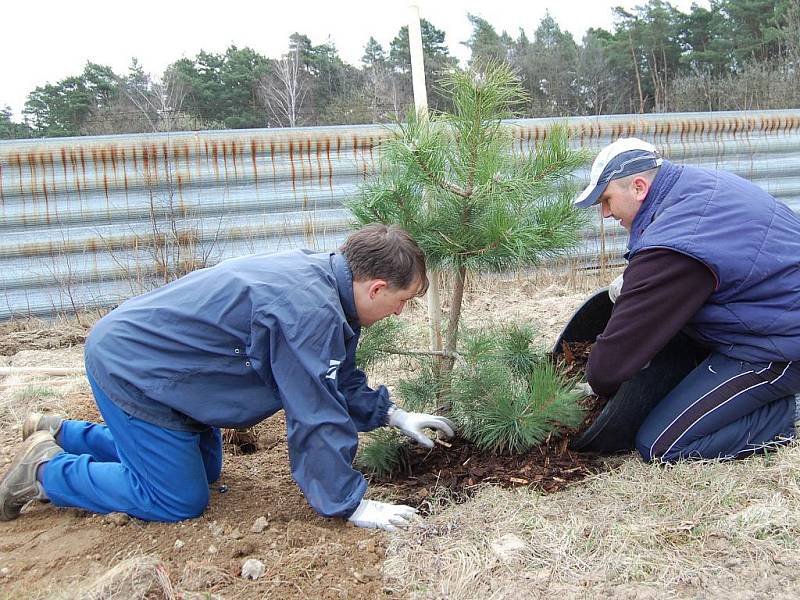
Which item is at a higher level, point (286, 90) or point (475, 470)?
point (286, 90)

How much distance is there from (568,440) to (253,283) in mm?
1336

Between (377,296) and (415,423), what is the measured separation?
0.59m

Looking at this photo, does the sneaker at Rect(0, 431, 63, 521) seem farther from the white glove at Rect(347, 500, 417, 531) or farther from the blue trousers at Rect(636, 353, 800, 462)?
the blue trousers at Rect(636, 353, 800, 462)

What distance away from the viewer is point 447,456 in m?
2.71

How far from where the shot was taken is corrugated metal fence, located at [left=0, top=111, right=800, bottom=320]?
4.86 meters

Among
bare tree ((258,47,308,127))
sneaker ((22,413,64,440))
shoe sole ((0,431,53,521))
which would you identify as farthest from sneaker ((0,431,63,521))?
bare tree ((258,47,308,127))

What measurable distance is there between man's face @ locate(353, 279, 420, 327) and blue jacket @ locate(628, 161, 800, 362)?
0.79m

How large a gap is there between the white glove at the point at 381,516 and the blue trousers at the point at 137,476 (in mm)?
548

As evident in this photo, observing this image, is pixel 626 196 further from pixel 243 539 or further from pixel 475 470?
pixel 243 539

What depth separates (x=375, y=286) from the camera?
7.25ft

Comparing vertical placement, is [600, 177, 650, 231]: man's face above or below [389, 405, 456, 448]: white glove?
above

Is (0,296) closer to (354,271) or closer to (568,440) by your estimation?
(354,271)

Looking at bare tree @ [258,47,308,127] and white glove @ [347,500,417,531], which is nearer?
white glove @ [347,500,417,531]

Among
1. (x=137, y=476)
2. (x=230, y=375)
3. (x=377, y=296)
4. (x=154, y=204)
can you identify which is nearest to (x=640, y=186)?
(x=377, y=296)
